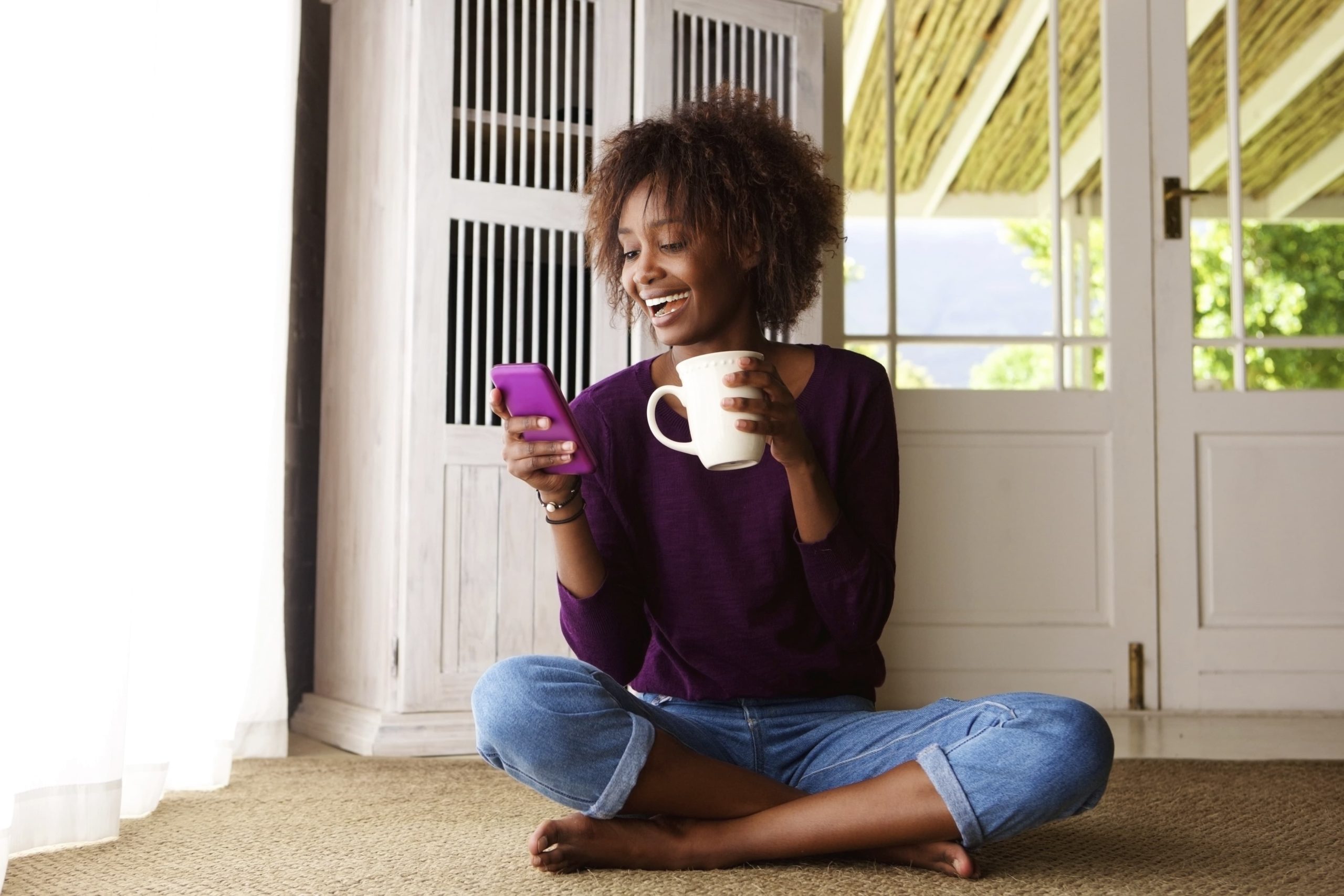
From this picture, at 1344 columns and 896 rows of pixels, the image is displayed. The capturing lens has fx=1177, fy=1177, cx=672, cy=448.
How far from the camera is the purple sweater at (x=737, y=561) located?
1281 mm

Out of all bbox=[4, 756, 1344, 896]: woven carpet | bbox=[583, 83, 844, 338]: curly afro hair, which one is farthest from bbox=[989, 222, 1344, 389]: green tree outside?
bbox=[583, 83, 844, 338]: curly afro hair

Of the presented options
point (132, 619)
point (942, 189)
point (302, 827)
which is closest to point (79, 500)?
point (132, 619)

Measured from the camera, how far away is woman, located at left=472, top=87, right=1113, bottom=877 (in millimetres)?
1125

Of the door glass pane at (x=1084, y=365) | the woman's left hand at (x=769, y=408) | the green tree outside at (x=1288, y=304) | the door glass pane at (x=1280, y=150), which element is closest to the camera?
the woman's left hand at (x=769, y=408)

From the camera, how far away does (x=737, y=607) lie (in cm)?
128

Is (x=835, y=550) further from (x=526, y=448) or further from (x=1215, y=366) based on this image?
(x=1215, y=366)

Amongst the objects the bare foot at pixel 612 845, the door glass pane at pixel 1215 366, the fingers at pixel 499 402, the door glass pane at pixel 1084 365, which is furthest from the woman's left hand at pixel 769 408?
the door glass pane at pixel 1215 366

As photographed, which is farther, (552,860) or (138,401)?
(138,401)

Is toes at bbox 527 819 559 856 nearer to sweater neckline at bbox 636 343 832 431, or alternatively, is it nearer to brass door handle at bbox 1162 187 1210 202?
sweater neckline at bbox 636 343 832 431

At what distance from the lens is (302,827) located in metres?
1.46

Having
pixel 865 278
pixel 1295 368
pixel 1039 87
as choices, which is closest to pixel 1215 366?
pixel 1295 368

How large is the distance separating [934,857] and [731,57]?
182cm

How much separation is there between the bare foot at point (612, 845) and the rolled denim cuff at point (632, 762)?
40 mm

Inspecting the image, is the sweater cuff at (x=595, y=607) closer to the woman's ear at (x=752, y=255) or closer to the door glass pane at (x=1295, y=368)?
the woman's ear at (x=752, y=255)
